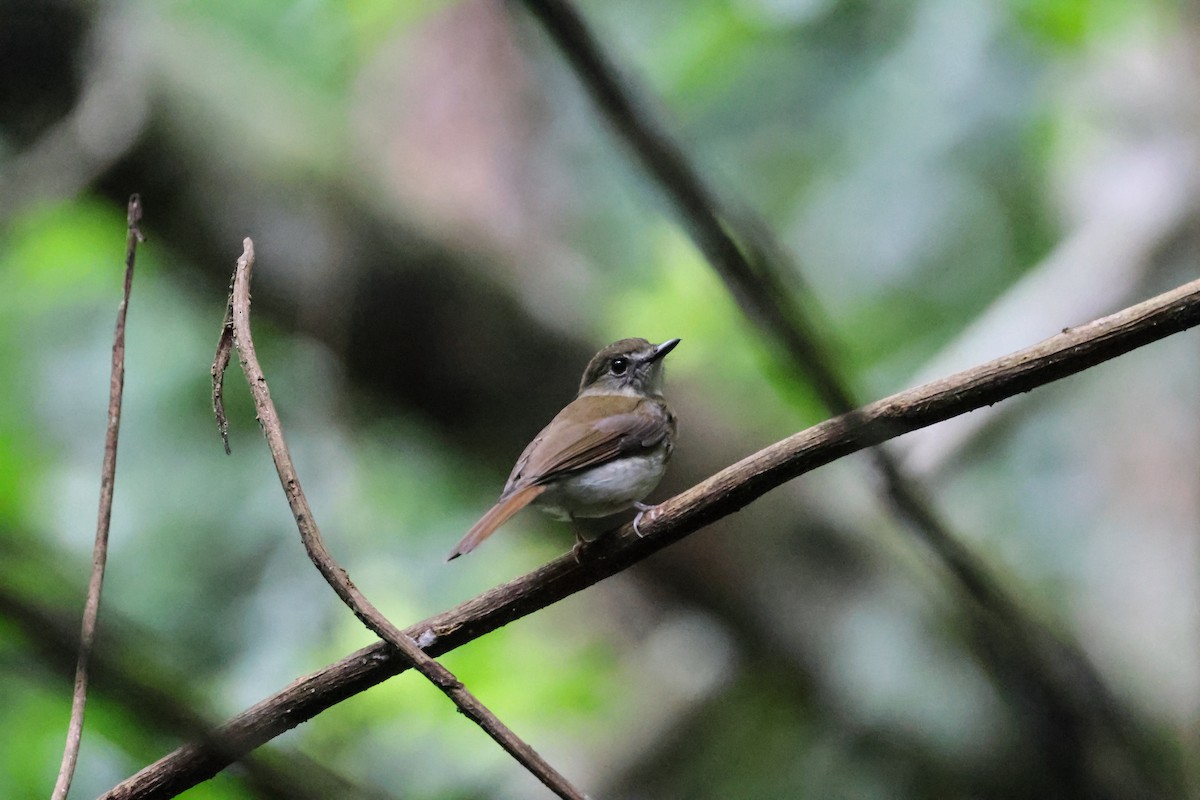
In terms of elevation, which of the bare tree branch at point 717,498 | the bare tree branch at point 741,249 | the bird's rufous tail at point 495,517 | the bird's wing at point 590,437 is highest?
the bird's wing at point 590,437

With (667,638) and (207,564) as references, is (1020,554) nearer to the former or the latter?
(667,638)

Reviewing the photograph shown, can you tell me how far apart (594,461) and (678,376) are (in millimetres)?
1702

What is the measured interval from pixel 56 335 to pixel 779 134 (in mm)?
2916

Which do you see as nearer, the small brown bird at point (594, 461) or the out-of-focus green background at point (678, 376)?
the small brown bird at point (594, 461)

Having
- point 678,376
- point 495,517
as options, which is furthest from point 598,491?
point 678,376

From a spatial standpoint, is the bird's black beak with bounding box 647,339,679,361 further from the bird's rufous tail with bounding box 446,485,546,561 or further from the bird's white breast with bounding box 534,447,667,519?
the bird's rufous tail with bounding box 446,485,546,561

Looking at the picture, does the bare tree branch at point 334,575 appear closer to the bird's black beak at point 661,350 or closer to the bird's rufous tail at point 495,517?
the bird's rufous tail at point 495,517

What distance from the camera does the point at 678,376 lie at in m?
3.93

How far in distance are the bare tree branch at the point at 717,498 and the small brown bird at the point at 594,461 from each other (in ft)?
1.02

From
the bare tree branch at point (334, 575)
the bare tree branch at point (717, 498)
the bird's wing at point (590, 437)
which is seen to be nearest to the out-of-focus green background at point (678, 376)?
the bird's wing at point (590, 437)

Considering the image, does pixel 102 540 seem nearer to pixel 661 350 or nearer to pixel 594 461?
pixel 594 461

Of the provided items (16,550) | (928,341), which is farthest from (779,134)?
(16,550)

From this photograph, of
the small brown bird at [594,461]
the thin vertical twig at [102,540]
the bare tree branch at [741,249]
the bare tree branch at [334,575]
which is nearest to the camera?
the bare tree branch at [741,249]

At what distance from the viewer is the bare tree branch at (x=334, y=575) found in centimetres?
131
